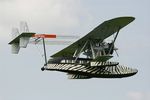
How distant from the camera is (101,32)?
5350 cm

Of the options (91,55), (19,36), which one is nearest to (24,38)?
(19,36)

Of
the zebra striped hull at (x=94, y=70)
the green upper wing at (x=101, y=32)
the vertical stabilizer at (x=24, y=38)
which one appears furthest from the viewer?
the zebra striped hull at (x=94, y=70)

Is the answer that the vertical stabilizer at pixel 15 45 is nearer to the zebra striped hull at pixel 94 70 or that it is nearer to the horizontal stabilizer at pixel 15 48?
the horizontal stabilizer at pixel 15 48

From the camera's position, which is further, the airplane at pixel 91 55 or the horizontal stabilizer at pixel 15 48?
the horizontal stabilizer at pixel 15 48

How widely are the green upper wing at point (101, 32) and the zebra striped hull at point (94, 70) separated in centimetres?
239

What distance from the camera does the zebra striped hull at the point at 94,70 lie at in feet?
175

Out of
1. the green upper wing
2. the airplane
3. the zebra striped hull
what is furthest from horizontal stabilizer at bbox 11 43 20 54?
the green upper wing

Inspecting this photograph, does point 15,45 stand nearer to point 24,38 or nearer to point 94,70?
point 24,38

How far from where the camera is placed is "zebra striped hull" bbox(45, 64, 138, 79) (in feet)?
175

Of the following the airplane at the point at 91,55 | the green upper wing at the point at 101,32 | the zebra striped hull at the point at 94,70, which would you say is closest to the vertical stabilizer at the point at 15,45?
the airplane at the point at 91,55

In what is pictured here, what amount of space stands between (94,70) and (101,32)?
3120mm

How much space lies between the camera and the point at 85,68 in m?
53.7

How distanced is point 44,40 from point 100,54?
482cm

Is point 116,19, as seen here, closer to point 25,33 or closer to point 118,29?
point 118,29
